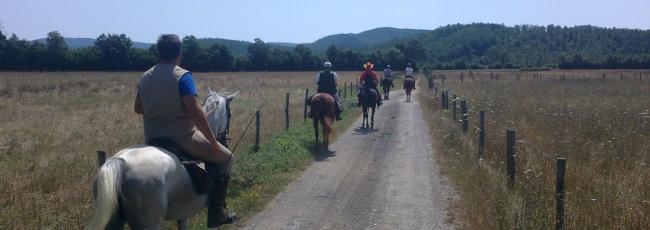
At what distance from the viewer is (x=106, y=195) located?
15.5 ft

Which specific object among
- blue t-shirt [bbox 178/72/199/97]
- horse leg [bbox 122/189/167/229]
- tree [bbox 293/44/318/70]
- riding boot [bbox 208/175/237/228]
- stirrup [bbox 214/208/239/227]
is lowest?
stirrup [bbox 214/208/239/227]

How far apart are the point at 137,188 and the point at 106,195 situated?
1.08 ft

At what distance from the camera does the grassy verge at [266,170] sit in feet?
29.7

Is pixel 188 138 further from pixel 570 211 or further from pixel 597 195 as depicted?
pixel 597 195

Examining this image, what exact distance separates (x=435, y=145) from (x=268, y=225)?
27.0 ft

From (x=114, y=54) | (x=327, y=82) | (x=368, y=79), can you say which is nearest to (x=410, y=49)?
(x=114, y=54)

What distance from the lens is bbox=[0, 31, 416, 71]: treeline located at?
77.1 meters

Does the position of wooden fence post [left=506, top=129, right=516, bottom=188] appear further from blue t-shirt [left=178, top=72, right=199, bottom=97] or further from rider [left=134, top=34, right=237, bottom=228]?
blue t-shirt [left=178, top=72, right=199, bottom=97]

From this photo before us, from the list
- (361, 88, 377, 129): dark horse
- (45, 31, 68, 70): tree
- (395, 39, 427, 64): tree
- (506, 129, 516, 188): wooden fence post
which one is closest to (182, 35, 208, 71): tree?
(45, 31, 68, 70): tree

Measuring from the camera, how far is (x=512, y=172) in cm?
940

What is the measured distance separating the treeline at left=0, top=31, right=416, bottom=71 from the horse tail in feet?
212

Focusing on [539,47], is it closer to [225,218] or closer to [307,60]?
[307,60]

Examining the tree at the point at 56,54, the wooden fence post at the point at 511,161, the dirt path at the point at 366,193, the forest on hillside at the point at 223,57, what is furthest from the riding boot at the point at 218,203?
the tree at the point at 56,54

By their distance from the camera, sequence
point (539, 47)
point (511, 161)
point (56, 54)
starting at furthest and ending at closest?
point (539, 47), point (56, 54), point (511, 161)
